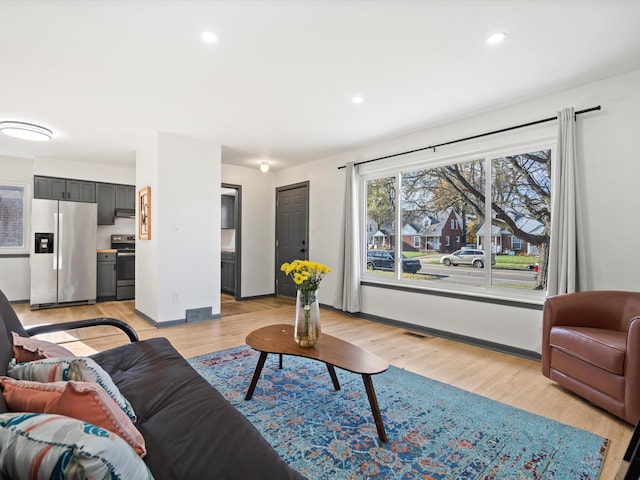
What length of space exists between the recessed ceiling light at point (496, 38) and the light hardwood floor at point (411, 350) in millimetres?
2589

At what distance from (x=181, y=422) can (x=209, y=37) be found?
2359mm

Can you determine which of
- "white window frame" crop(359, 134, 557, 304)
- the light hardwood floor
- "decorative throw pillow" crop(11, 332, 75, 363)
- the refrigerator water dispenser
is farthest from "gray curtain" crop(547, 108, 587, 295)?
the refrigerator water dispenser

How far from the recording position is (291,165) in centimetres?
625

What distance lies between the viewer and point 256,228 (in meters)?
6.50

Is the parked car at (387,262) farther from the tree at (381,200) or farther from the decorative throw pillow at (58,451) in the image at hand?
the decorative throw pillow at (58,451)

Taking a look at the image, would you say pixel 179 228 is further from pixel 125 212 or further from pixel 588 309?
pixel 588 309

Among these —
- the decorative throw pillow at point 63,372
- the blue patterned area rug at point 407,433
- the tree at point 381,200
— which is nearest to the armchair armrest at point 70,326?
the decorative throw pillow at point 63,372

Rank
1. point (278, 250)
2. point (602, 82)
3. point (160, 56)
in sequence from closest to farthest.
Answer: point (160, 56)
point (602, 82)
point (278, 250)

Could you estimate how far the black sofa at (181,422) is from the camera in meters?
0.99

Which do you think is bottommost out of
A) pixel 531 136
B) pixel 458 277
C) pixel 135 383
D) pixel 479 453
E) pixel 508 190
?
pixel 479 453

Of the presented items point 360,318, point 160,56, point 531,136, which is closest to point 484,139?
point 531,136

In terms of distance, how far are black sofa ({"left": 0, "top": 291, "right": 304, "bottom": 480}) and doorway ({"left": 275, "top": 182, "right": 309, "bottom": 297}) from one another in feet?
14.1

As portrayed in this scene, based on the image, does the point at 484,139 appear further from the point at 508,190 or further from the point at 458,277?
the point at 458,277

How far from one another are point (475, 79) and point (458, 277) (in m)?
2.19
